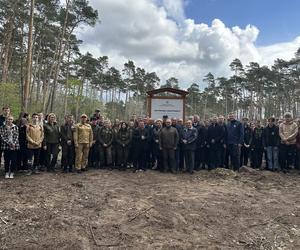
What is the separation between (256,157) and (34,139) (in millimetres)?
7511

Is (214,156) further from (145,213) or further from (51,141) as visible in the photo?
(145,213)

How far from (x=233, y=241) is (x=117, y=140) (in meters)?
6.26

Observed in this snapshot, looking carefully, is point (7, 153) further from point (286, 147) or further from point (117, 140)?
point (286, 147)

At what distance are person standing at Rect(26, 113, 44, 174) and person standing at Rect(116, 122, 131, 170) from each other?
2.49 m

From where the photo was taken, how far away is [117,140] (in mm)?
11594

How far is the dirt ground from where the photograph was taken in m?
5.88

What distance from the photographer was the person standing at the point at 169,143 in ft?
37.8

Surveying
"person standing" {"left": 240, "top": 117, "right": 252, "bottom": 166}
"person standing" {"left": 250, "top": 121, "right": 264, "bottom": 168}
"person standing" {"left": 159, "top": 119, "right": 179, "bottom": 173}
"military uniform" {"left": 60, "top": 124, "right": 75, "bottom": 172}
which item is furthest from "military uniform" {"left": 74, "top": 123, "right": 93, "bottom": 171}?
"person standing" {"left": 250, "top": 121, "right": 264, "bottom": 168}

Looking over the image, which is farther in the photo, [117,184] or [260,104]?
[260,104]

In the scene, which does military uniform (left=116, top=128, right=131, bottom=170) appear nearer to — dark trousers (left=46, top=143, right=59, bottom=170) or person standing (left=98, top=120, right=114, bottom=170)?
person standing (left=98, top=120, right=114, bottom=170)

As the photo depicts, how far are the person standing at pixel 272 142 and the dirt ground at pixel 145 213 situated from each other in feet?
6.20

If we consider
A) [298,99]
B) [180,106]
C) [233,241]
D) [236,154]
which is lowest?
[233,241]

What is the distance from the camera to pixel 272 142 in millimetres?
12188

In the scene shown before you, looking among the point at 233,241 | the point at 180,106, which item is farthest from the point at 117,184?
the point at 180,106
